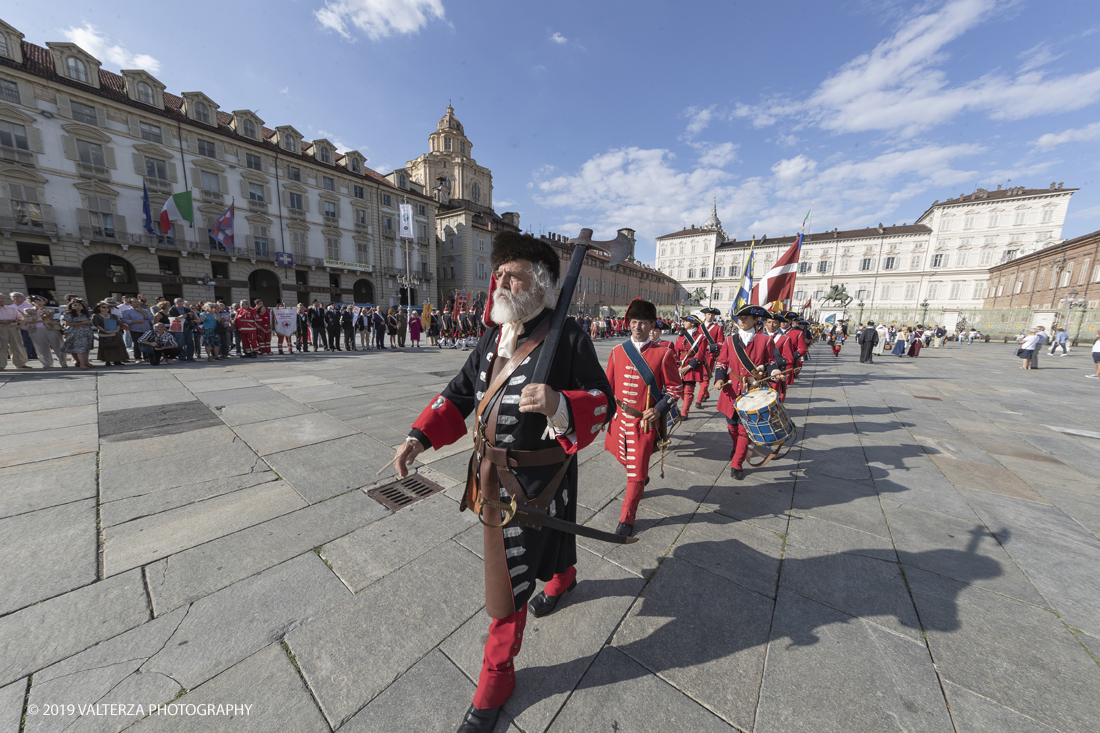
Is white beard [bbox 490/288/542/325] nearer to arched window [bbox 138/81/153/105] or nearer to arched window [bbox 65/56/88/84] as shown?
arched window [bbox 138/81/153/105]

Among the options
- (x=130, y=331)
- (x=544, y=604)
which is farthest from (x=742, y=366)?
(x=130, y=331)

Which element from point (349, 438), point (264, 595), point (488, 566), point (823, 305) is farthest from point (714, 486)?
point (823, 305)

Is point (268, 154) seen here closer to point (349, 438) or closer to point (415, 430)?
point (349, 438)

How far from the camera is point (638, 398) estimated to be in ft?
11.3

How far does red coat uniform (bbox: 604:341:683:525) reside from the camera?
306cm

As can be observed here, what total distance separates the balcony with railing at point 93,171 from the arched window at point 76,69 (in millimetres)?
4979

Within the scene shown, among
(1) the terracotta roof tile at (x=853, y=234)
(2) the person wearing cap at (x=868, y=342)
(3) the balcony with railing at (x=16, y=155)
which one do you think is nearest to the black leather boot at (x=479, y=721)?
(2) the person wearing cap at (x=868, y=342)

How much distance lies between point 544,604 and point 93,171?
37.0 m

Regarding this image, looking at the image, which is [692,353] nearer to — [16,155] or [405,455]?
[405,455]

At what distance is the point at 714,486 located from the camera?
12.9ft

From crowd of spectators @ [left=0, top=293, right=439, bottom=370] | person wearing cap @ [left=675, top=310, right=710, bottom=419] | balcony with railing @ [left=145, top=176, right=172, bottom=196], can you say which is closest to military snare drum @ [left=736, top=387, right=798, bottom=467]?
person wearing cap @ [left=675, top=310, right=710, bottom=419]

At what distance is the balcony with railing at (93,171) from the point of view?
2223cm

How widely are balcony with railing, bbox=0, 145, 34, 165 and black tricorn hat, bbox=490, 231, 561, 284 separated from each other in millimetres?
36277

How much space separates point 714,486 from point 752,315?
7.56 feet
